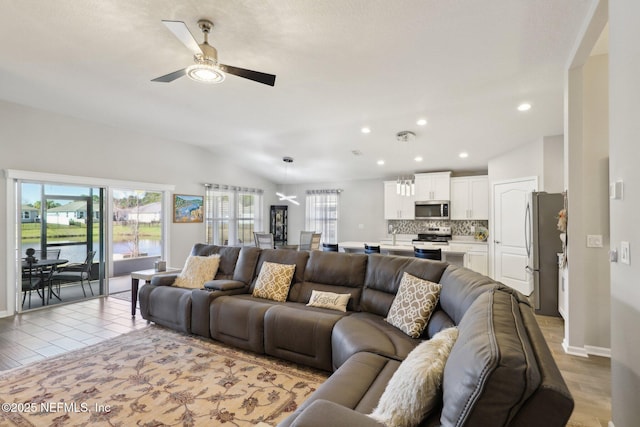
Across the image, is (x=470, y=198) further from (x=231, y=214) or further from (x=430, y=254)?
(x=231, y=214)

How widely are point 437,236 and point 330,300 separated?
4.85 meters

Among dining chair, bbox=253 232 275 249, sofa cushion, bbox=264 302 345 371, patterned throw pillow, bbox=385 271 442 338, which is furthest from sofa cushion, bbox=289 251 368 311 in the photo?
dining chair, bbox=253 232 275 249

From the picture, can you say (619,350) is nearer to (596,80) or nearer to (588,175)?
(588,175)

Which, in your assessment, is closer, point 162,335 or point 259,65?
point 259,65

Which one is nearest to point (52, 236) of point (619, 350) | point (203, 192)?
point (203, 192)

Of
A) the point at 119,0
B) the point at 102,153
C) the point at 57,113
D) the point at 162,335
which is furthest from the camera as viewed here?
the point at 102,153

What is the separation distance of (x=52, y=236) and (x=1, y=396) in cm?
326

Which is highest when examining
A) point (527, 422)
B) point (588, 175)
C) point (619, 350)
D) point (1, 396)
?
point (588, 175)

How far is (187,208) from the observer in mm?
6781

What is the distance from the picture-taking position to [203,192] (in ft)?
23.5

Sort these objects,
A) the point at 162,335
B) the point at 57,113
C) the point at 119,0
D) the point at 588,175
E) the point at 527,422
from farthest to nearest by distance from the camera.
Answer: the point at 57,113 → the point at 162,335 → the point at 588,175 → the point at 119,0 → the point at 527,422

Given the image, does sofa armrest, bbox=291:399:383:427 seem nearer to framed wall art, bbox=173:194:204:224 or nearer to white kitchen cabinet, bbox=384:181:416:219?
framed wall art, bbox=173:194:204:224

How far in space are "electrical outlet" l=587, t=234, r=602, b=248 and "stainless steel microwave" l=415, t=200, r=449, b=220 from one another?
385cm

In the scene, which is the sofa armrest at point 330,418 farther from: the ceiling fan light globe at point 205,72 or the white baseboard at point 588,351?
the white baseboard at point 588,351
